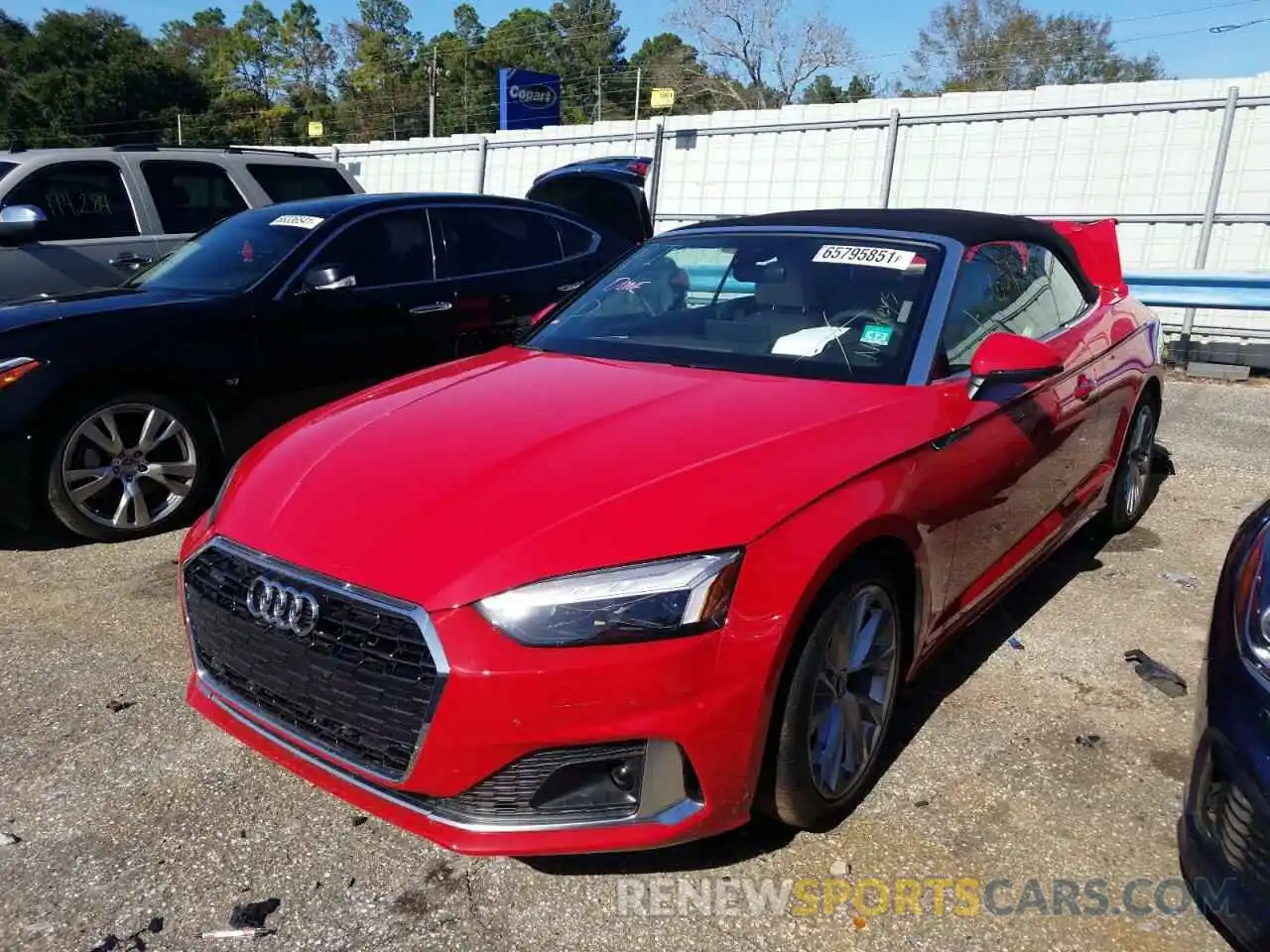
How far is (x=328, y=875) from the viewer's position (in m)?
2.24

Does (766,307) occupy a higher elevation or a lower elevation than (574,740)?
higher

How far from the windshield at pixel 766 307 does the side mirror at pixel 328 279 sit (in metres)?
1.60

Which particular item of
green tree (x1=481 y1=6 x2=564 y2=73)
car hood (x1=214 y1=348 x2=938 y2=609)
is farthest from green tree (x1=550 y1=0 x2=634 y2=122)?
car hood (x1=214 y1=348 x2=938 y2=609)

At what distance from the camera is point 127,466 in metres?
4.34

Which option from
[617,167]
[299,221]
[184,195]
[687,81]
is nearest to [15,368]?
[299,221]

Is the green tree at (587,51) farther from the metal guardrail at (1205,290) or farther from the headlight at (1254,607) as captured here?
the headlight at (1254,607)

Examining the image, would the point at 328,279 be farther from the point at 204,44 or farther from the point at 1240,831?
the point at 204,44

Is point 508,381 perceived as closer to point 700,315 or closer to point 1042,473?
point 700,315

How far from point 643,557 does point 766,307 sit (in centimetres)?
155

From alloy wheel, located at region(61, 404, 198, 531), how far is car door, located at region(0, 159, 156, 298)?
235cm

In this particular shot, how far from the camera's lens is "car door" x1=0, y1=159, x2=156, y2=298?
6191 millimetres

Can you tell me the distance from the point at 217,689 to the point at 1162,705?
2.87 meters

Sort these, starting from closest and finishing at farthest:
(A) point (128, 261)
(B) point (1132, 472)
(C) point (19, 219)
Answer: (B) point (1132, 472), (C) point (19, 219), (A) point (128, 261)

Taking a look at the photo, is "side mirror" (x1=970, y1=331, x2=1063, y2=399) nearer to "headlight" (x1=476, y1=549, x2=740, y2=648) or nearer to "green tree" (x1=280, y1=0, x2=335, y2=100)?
"headlight" (x1=476, y1=549, x2=740, y2=648)
